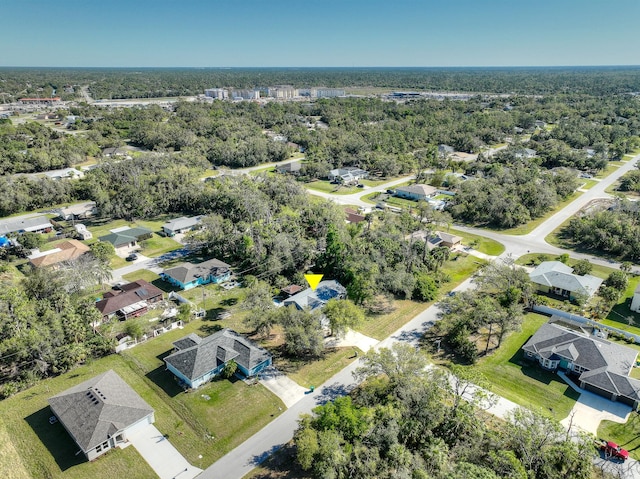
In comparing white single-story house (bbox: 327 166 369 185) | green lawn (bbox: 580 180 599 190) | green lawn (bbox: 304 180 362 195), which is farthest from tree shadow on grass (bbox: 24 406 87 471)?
green lawn (bbox: 580 180 599 190)

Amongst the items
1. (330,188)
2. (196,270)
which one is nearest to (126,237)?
(196,270)

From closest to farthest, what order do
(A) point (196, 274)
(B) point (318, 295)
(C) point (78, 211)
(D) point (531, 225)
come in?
(B) point (318, 295)
(A) point (196, 274)
(D) point (531, 225)
(C) point (78, 211)

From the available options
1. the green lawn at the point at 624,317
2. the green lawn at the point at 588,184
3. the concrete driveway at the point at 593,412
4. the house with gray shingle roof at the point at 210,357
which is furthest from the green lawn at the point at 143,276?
the green lawn at the point at 588,184

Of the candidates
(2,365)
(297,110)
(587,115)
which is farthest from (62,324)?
(587,115)

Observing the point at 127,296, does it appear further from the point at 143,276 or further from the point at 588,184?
the point at 588,184

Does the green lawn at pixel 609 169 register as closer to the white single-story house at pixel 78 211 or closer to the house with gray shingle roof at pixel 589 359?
the house with gray shingle roof at pixel 589 359

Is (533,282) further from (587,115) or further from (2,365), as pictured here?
(587,115)
